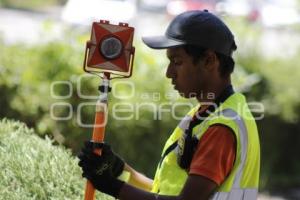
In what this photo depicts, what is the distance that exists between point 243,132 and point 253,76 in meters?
5.81

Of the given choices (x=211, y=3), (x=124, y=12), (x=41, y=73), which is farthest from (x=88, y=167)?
(x=211, y=3)

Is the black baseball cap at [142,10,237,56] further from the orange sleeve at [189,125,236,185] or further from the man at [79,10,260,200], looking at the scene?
the orange sleeve at [189,125,236,185]

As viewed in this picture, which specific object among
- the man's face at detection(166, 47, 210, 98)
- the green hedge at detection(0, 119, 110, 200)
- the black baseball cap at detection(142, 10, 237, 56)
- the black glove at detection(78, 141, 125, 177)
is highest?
the black baseball cap at detection(142, 10, 237, 56)

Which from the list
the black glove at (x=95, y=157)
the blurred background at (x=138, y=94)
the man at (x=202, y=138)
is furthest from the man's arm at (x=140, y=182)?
the blurred background at (x=138, y=94)

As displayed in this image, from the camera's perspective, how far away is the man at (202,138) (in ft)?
8.20

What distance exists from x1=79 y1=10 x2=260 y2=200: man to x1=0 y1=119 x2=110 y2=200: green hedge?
22.0 inches

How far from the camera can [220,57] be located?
2.67 m

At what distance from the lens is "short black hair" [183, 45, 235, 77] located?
2.64m

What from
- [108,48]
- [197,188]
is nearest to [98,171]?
[197,188]

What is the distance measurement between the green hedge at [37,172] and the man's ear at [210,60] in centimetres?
100

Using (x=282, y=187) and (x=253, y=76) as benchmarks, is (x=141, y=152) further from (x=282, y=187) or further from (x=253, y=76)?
(x=282, y=187)

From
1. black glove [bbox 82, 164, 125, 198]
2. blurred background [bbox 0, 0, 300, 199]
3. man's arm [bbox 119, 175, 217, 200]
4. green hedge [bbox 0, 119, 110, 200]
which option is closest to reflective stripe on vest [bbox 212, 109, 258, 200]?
man's arm [bbox 119, 175, 217, 200]

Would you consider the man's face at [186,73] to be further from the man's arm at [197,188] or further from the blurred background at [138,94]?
the blurred background at [138,94]

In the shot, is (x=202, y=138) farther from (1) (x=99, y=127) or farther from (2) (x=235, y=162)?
(1) (x=99, y=127)
